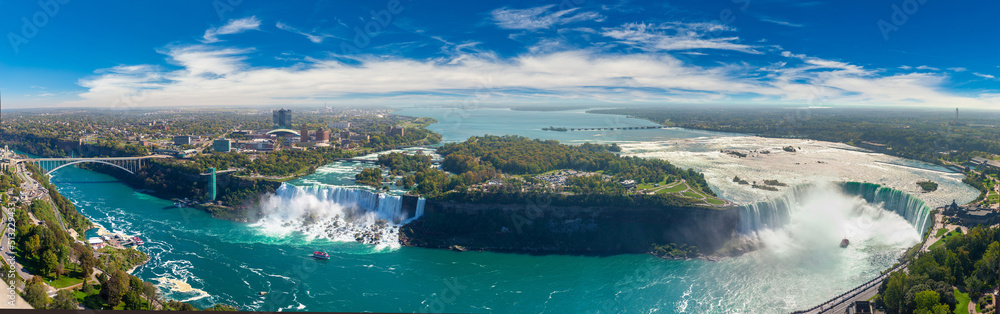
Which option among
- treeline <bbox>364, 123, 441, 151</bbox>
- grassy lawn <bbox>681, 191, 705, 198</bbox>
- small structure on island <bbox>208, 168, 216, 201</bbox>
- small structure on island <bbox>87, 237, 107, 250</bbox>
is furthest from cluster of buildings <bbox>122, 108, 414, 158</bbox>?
grassy lawn <bbox>681, 191, 705, 198</bbox>

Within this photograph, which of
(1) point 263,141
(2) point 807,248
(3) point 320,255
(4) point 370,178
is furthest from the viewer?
(1) point 263,141

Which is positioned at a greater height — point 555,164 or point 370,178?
point 555,164

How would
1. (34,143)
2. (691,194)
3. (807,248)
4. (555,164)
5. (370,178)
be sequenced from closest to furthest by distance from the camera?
(807,248)
(691,194)
(370,178)
(555,164)
(34,143)

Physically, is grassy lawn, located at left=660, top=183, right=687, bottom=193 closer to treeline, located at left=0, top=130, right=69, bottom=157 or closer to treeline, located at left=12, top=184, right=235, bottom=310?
treeline, located at left=12, top=184, right=235, bottom=310

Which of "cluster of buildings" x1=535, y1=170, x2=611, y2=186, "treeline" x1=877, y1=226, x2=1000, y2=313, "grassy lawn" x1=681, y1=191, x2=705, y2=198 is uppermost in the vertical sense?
"cluster of buildings" x1=535, y1=170, x2=611, y2=186

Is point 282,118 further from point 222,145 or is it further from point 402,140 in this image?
point 222,145

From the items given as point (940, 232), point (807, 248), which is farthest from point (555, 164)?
point (940, 232)

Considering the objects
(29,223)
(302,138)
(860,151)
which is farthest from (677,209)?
(302,138)
